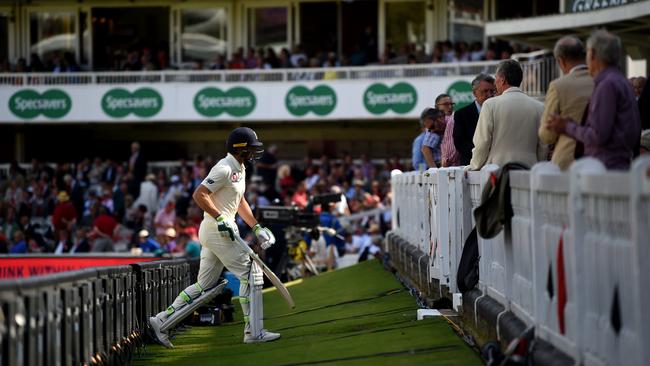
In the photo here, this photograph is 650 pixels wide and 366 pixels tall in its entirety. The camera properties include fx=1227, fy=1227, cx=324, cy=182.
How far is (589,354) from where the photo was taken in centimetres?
572

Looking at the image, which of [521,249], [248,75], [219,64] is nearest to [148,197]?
[248,75]

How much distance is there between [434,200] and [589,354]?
5.70m

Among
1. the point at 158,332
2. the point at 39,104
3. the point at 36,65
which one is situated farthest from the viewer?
the point at 36,65

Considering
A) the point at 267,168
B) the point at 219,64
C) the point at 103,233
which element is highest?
the point at 219,64

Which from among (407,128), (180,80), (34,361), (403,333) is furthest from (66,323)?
(407,128)

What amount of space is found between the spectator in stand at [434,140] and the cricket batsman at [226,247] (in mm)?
2806

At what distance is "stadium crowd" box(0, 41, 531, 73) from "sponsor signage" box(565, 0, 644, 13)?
6651 millimetres

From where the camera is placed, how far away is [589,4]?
24.5m

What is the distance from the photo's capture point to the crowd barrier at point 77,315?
21.2 feet

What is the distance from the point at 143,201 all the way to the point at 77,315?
22.6 m

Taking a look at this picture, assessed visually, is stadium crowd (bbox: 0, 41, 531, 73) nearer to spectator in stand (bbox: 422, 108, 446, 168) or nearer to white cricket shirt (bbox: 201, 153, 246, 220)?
spectator in stand (bbox: 422, 108, 446, 168)

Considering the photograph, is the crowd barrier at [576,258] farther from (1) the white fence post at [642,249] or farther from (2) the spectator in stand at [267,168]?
(2) the spectator in stand at [267,168]

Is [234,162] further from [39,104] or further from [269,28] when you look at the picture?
[269,28]

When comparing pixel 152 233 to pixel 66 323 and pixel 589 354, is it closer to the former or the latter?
pixel 66 323
